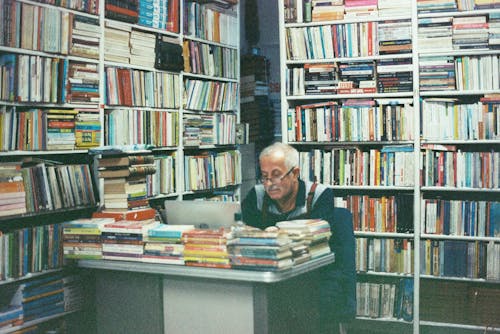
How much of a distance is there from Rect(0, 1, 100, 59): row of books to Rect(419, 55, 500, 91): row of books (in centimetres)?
242

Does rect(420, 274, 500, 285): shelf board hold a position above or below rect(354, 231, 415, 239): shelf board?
below

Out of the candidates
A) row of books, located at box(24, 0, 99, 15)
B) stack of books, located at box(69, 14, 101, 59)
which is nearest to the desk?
stack of books, located at box(69, 14, 101, 59)

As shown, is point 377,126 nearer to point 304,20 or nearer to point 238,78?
point 304,20

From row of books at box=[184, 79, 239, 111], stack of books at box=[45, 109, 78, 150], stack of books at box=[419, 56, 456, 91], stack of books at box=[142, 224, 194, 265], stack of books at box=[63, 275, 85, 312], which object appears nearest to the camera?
stack of books at box=[142, 224, 194, 265]

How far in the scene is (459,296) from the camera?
448cm

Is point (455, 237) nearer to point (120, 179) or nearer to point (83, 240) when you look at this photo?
point (120, 179)

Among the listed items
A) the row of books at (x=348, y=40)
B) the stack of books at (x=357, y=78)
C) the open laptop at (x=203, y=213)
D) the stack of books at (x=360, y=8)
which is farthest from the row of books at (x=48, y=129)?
the stack of books at (x=360, y=8)

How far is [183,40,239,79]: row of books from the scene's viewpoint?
481cm

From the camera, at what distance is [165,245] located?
2652 mm

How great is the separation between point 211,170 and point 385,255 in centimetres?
157

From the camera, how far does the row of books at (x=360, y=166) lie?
4.56 m

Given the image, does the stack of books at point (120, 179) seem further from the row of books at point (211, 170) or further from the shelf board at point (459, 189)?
the shelf board at point (459, 189)

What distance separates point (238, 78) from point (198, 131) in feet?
2.58

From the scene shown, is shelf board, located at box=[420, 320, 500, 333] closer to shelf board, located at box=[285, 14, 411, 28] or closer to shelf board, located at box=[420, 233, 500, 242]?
shelf board, located at box=[420, 233, 500, 242]
